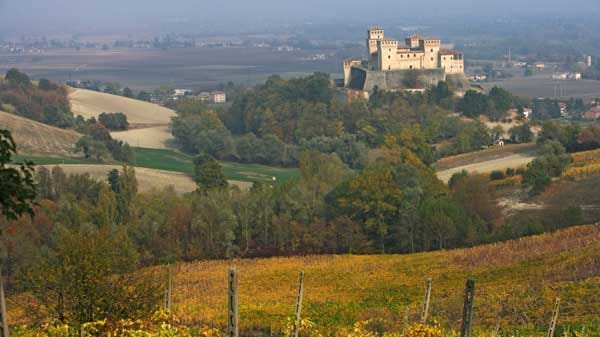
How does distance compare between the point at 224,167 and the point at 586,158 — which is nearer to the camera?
the point at 586,158

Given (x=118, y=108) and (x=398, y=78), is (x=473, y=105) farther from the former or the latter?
(x=118, y=108)

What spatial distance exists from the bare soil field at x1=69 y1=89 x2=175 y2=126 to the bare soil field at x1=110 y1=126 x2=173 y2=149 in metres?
3.38

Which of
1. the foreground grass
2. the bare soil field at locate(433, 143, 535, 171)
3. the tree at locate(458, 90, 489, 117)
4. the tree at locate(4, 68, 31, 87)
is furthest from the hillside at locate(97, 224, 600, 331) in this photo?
the tree at locate(4, 68, 31, 87)

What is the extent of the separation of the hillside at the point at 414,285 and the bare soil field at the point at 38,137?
31.1 metres

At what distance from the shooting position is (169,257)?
94.5ft

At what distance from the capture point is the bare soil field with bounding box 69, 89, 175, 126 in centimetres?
7744

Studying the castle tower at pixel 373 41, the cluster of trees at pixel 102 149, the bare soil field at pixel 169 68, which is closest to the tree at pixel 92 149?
the cluster of trees at pixel 102 149

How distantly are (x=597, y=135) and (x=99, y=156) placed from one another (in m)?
27.9

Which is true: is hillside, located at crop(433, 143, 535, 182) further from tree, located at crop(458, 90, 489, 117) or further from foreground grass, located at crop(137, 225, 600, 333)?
foreground grass, located at crop(137, 225, 600, 333)

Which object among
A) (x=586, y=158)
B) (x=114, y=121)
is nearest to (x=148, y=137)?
(x=114, y=121)

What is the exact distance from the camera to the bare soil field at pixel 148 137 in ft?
219

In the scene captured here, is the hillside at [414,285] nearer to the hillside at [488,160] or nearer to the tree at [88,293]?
the tree at [88,293]

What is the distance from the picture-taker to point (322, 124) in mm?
65750

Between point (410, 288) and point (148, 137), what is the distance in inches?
1991
